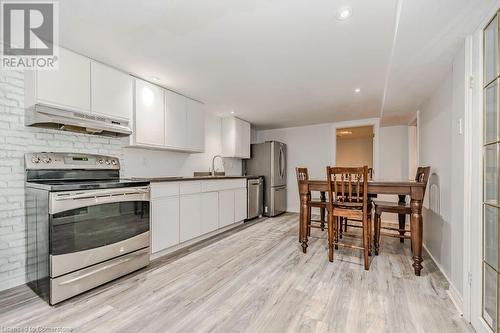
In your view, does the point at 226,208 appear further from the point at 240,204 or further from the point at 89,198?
the point at 89,198

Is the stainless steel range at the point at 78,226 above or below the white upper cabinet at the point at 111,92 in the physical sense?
below

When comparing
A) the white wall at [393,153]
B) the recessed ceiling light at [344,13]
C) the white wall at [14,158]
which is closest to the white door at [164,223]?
the white wall at [14,158]

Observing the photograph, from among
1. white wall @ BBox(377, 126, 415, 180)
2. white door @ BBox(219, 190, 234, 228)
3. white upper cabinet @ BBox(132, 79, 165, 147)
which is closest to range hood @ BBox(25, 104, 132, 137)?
white upper cabinet @ BBox(132, 79, 165, 147)

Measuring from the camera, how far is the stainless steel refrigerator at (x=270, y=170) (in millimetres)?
5113

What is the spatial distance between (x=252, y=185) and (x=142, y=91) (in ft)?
8.94

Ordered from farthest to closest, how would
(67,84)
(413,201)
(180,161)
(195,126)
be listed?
(180,161) → (195,126) → (413,201) → (67,84)

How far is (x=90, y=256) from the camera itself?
1924 mm

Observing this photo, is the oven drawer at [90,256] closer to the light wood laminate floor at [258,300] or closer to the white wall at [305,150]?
the light wood laminate floor at [258,300]

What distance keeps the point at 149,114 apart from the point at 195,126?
88cm

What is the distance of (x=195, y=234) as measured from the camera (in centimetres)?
320

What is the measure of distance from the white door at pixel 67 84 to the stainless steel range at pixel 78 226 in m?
0.51

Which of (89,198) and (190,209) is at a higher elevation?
(89,198)

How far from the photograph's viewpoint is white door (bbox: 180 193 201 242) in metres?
3.01

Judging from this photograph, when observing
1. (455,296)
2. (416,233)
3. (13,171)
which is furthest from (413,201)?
(13,171)
